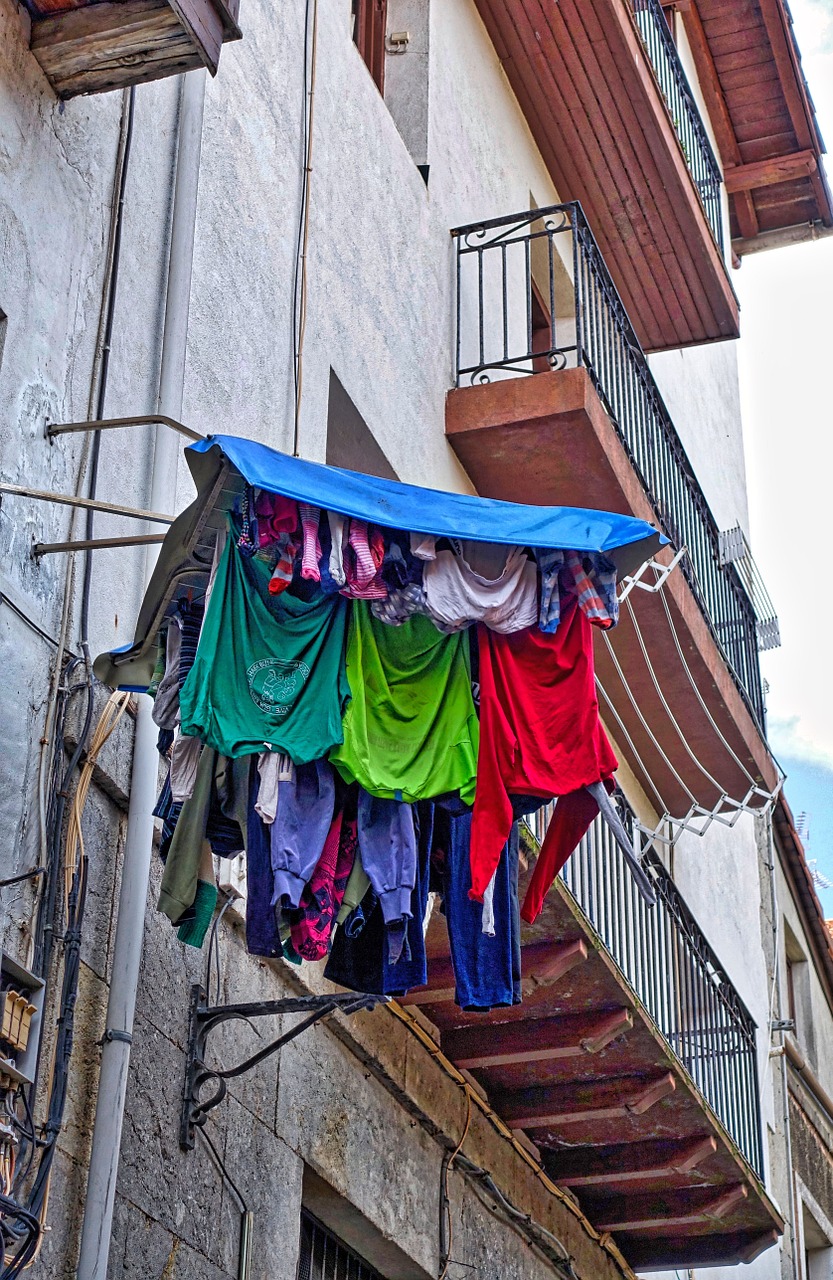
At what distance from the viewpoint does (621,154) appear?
14156 mm

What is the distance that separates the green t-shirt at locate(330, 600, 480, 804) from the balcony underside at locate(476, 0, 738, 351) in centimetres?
792

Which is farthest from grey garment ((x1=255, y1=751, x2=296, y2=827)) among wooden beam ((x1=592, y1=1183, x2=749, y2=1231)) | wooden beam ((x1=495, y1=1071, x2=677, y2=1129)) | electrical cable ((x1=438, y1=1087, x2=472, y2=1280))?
wooden beam ((x1=592, y1=1183, x2=749, y2=1231))

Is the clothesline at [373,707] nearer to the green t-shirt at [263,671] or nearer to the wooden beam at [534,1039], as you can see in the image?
the green t-shirt at [263,671]

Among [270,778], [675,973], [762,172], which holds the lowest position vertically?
[270,778]

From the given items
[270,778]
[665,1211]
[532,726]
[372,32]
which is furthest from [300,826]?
[372,32]

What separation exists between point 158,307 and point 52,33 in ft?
3.87

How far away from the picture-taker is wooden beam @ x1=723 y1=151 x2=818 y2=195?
19391mm

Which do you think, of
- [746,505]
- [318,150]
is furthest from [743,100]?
[318,150]

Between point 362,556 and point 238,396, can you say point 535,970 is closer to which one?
point 238,396

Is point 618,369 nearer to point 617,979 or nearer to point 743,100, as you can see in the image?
point 617,979

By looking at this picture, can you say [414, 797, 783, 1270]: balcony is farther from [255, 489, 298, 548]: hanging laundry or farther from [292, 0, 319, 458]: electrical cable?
[255, 489, 298, 548]: hanging laundry

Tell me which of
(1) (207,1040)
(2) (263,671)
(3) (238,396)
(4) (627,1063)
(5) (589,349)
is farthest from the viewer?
(5) (589,349)

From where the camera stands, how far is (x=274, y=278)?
28.9 feet

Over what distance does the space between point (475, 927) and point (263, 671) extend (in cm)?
116
